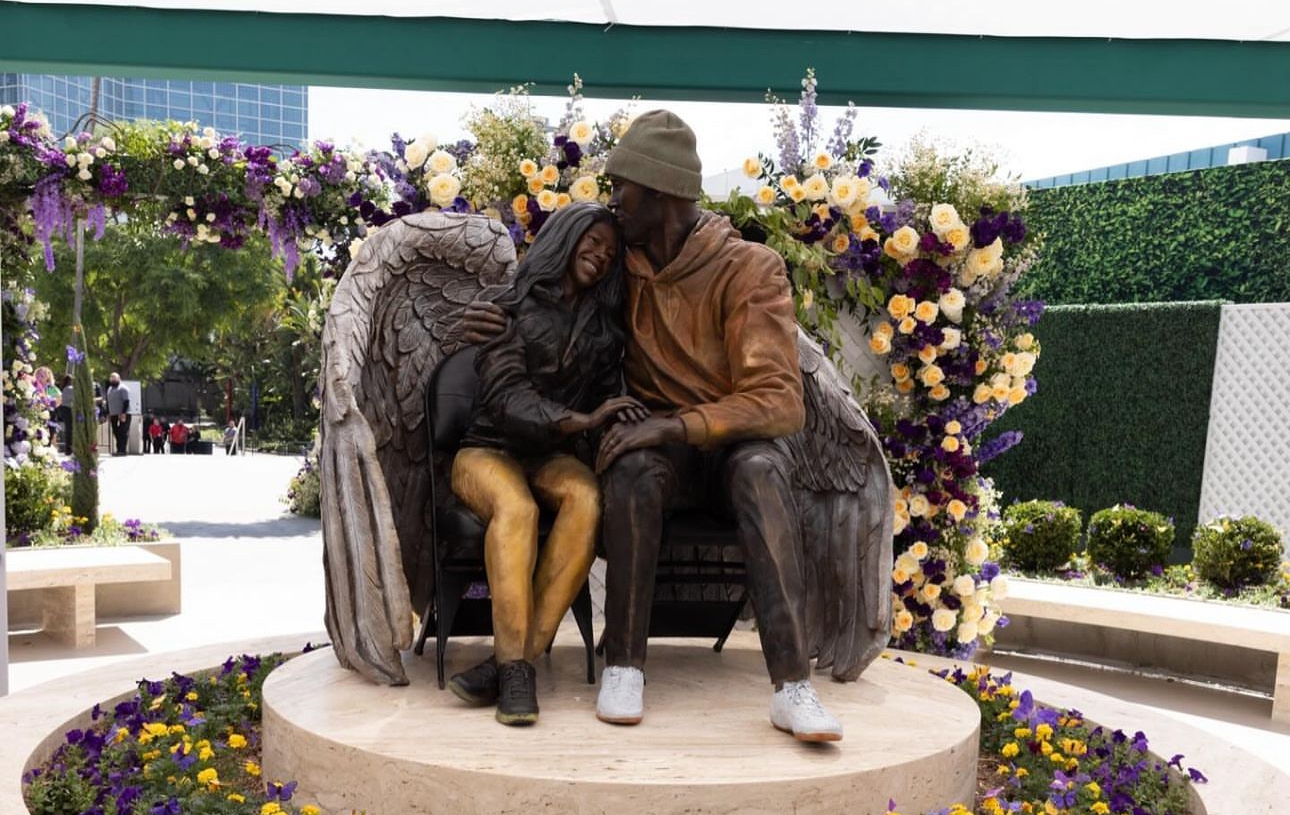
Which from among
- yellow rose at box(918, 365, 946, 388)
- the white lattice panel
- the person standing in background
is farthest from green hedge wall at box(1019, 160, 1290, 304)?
the person standing in background

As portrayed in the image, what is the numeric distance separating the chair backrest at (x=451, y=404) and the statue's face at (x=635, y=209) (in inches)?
24.2

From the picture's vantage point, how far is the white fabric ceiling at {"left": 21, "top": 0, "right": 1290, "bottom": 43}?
4.81m

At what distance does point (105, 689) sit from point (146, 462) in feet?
59.9

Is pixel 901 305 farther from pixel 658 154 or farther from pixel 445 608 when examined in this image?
pixel 445 608

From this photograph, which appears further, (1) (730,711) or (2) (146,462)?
(2) (146,462)

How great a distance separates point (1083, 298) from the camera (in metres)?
11.1

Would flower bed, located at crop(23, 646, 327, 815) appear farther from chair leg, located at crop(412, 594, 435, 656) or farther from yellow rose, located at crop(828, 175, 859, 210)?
yellow rose, located at crop(828, 175, 859, 210)

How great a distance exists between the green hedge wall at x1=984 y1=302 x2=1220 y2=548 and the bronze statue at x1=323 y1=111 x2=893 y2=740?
661 cm

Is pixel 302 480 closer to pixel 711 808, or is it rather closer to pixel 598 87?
pixel 598 87

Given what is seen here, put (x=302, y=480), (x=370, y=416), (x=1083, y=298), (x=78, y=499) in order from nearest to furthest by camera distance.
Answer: (x=370, y=416) < (x=78, y=499) < (x=1083, y=298) < (x=302, y=480)

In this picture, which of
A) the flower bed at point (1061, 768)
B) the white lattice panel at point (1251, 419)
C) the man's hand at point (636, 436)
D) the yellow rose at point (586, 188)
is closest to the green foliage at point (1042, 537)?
the white lattice panel at point (1251, 419)

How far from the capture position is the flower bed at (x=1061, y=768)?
Result: 2717 mm

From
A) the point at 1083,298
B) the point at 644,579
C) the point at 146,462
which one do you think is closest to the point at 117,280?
the point at 146,462

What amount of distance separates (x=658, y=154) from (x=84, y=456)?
6302mm
